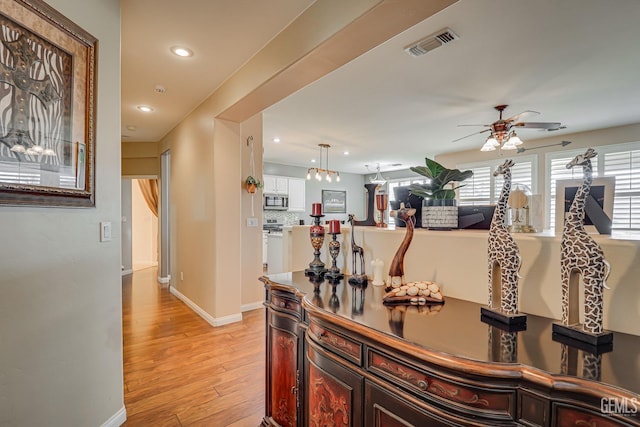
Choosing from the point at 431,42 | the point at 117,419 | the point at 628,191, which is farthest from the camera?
the point at 628,191

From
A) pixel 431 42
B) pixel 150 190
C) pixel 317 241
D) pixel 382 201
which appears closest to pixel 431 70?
pixel 431 42

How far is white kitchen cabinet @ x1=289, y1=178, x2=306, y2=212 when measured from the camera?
8.16 metres

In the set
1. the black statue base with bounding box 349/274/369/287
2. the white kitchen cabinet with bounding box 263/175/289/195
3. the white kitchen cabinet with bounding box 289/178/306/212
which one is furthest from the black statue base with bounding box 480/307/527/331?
the white kitchen cabinet with bounding box 289/178/306/212

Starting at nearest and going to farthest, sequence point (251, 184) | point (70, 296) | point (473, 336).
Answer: point (473, 336), point (70, 296), point (251, 184)

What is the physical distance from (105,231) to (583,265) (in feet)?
7.43

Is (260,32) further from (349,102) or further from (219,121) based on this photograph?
(349,102)

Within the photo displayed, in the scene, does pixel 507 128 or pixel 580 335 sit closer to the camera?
pixel 580 335

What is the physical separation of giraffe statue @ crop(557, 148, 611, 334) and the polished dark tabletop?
9 cm

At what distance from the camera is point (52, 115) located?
1.46 meters

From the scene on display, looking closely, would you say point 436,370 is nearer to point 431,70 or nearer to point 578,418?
point 578,418

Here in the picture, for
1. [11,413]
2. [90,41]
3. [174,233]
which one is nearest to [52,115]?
[90,41]

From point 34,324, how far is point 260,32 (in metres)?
2.27

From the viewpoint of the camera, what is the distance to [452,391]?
83cm

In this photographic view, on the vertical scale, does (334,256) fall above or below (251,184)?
below
